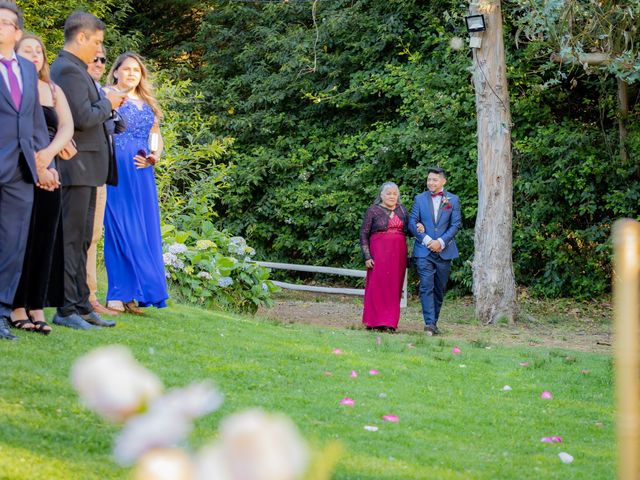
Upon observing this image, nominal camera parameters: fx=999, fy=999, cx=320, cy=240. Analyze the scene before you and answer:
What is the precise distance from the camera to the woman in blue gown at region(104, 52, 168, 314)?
303 inches

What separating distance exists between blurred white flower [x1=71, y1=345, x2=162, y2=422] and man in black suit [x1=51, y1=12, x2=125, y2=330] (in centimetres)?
570

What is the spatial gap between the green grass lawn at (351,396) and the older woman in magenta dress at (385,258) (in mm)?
2389

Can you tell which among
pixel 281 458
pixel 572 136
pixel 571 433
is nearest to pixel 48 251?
pixel 571 433

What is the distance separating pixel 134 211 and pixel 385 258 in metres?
4.34

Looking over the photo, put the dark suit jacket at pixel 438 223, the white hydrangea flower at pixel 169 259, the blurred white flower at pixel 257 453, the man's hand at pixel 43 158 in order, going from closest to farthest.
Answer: the blurred white flower at pixel 257 453 < the man's hand at pixel 43 158 < the white hydrangea flower at pixel 169 259 < the dark suit jacket at pixel 438 223

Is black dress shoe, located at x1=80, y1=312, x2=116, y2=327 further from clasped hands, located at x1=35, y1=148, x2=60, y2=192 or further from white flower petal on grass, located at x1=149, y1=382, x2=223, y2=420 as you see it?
white flower petal on grass, located at x1=149, y1=382, x2=223, y2=420

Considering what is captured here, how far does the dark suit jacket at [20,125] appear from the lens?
18.9 ft

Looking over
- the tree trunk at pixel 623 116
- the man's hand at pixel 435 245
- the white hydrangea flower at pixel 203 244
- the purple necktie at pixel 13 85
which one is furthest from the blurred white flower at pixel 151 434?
the tree trunk at pixel 623 116

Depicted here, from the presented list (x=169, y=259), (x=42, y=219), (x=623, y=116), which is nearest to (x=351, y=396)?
(x=42, y=219)

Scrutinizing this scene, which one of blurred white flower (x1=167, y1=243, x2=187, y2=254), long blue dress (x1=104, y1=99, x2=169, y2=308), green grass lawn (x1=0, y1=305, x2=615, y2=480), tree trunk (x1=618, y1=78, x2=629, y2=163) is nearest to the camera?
green grass lawn (x1=0, y1=305, x2=615, y2=480)

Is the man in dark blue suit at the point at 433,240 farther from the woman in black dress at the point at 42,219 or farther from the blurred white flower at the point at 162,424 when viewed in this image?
the blurred white flower at the point at 162,424

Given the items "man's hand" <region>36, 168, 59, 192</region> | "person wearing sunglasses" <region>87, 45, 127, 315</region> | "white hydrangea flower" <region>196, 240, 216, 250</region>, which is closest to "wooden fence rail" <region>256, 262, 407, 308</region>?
"white hydrangea flower" <region>196, 240, 216, 250</region>

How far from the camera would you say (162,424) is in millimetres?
1025

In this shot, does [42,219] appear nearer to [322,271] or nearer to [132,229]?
[132,229]
